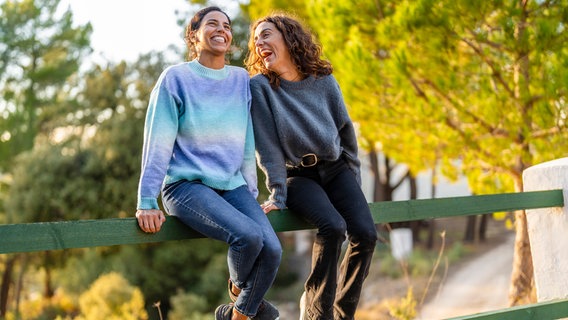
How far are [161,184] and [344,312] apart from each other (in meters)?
0.82

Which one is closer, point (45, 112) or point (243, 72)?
point (243, 72)

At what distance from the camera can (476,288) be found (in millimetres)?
13305

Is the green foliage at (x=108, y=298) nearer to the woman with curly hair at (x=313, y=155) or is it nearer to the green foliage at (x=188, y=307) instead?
the green foliage at (x=188, y=307)

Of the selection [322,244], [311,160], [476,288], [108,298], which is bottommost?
[108,298]

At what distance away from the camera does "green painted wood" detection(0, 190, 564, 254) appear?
1.99 meters

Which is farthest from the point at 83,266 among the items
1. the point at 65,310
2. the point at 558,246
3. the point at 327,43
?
the point at 558,246

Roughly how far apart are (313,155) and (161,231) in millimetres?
718

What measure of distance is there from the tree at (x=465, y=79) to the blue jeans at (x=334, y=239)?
3.56 metres

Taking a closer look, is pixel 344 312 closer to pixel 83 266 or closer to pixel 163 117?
pixel 163 117

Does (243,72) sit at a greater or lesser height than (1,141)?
greater

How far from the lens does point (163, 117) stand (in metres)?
2.40

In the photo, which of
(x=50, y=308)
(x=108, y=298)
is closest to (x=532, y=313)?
(x=108, y=298)

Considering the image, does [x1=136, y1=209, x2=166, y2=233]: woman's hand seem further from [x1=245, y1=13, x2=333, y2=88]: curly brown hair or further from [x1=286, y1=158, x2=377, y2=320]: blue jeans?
[x1=245, y1=13, x2=333, y2=88]: curly brown hair

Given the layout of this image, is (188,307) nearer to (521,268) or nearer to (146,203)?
(521,268)
